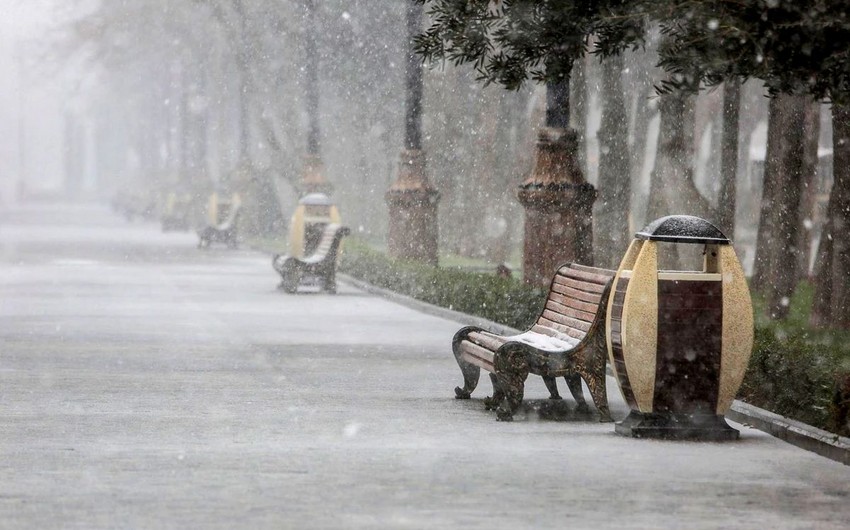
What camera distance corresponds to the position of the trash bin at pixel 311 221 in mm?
30078

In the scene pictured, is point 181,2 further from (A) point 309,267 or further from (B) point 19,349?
(B) point 19,349

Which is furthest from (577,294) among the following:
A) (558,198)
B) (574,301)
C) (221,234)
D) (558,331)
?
(221,234)

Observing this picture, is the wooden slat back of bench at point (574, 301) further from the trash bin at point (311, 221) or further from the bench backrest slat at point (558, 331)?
the trash bin at point (311, 221)

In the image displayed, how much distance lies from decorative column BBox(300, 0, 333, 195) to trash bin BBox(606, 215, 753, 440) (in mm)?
26144

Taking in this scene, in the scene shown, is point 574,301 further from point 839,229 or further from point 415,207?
point 415,207

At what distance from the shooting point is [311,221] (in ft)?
99.4

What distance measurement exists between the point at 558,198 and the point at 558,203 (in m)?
0.06

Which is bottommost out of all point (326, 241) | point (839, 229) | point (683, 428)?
point (683, 428)

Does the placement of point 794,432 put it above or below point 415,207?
below

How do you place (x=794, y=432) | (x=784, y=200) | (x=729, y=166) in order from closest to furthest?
(x=794, y=432) < (x=784, y=200) < (x=729, y=166)

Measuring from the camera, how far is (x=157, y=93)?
82.9 m

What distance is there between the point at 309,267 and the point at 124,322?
6.69 meters

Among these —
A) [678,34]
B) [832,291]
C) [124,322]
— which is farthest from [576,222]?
[678,34]

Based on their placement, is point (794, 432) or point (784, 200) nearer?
point (794, 432)
